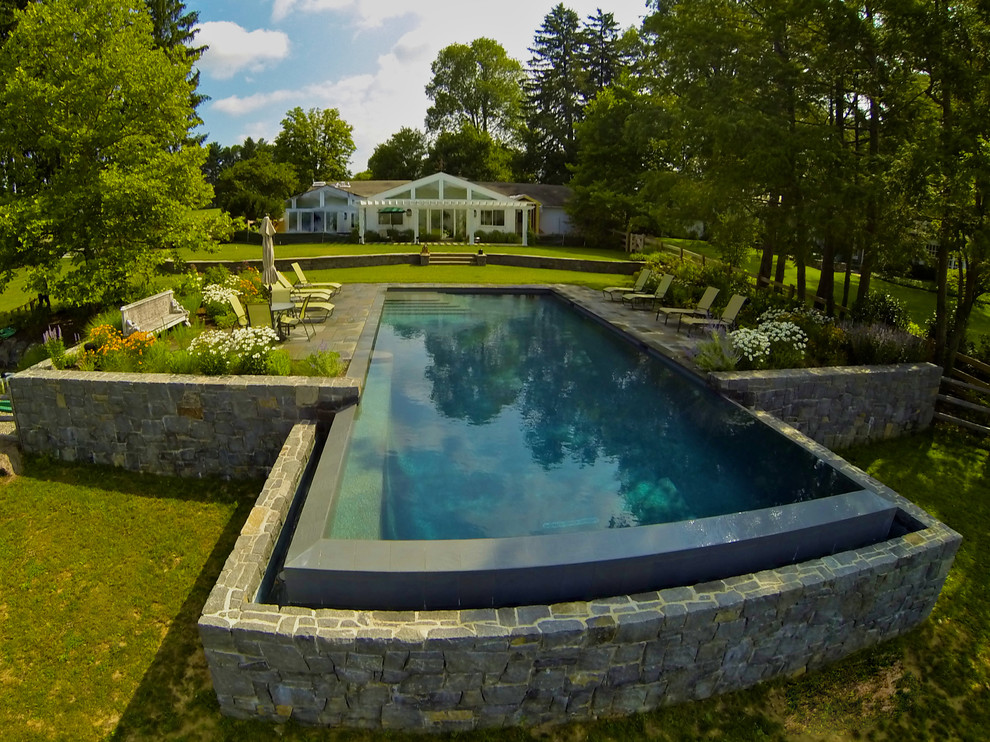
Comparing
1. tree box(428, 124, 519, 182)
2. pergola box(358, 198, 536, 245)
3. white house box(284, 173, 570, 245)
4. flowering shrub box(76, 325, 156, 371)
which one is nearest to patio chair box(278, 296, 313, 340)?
flowering shrub box(76, 325, 156, 371)

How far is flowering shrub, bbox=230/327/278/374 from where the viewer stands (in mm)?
7957

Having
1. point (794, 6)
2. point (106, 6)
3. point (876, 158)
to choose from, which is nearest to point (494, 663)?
point (876, 158)

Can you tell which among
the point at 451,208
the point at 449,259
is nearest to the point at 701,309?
the point at 449,259

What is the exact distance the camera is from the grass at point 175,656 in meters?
4.14

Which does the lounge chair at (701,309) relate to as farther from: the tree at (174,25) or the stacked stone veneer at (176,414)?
the tree at (174,25)

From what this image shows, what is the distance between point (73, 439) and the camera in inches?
303

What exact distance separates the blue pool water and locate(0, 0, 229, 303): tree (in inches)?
231

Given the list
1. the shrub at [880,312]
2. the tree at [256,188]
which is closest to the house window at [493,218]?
the tree at [256,188]

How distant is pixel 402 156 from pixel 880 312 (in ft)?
164

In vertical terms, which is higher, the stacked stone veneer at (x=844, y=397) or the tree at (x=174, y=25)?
the tree at (x=174, y=25)

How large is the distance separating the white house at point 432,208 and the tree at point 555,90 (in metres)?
10.8

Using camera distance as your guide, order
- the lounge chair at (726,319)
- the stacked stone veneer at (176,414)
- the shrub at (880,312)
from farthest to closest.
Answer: the shrub at (880,312)
the lounge chair at (726,319)
the stacked stone veneer at (176,414)

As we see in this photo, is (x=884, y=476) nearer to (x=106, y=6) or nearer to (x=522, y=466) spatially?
(x=522, y=466)

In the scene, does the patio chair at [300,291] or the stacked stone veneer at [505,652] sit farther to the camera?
the patio chair at [300,291]
